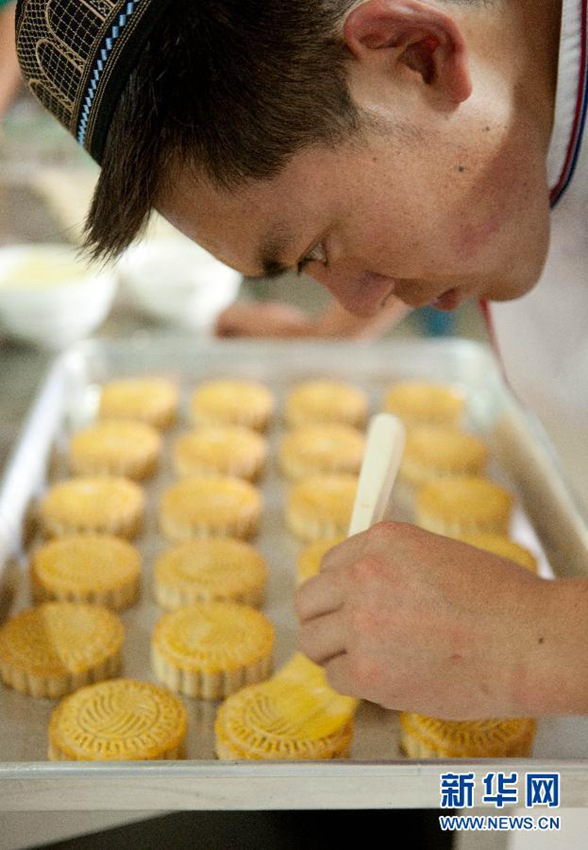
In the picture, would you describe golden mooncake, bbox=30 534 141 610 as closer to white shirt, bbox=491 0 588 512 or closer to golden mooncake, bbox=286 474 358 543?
golden mooncake, bbox=286 474 358 543

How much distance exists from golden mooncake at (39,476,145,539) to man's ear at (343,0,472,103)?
996mm

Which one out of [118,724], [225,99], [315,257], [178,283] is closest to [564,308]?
[315,257]

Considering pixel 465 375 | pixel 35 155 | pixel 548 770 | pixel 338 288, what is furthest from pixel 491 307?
pixel 35 155

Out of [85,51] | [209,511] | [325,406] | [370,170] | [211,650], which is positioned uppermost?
[85,51]

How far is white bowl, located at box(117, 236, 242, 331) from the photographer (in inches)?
93.7

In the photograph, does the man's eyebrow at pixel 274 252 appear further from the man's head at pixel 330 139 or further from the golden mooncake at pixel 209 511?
the golden mooncake at pixel 209 511

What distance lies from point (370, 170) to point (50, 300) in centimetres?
137

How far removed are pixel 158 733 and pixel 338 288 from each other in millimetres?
592

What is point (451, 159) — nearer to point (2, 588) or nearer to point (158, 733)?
point (158, 733)

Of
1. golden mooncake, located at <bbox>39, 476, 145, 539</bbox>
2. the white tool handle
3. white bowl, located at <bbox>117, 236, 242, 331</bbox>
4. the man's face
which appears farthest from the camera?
white bowl, located at <bbox>117, 236, 242, 331</bbox>

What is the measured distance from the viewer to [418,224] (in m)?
1.02

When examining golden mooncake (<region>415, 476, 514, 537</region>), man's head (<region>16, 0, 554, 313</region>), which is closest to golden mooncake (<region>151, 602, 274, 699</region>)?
golden mooncake (<region>415, 476, 514, 537</region>)

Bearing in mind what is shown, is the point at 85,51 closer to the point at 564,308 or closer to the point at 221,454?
the point at 564,308

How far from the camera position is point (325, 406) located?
2084 millimetres
